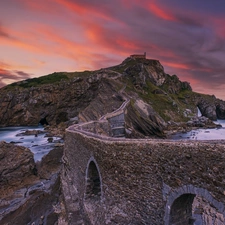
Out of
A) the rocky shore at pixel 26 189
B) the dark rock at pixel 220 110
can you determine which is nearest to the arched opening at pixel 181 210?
the rocky shore at pixel 26 189

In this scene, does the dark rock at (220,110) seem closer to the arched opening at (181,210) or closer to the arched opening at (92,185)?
the arched opening at (92,185)

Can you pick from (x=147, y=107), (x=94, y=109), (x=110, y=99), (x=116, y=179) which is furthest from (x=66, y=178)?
(x=147, y=107)

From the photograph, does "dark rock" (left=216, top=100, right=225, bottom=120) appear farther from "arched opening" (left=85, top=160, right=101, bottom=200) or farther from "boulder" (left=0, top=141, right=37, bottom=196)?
"arched opening" (left=85, top=160, right=101, bottom=200)

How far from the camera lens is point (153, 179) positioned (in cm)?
1068

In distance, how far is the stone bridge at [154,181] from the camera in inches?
337

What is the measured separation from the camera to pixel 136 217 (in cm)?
1139

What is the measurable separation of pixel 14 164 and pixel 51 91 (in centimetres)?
9186

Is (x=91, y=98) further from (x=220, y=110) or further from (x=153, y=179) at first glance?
(x=153, y=179)

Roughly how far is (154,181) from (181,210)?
6.06 feet

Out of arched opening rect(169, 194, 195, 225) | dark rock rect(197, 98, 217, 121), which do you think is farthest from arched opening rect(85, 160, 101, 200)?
dark rock rect(197, 98, 217, 121)

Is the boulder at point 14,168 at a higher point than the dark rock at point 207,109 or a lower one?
lower

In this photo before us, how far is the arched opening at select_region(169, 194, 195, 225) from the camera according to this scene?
33.0 ft

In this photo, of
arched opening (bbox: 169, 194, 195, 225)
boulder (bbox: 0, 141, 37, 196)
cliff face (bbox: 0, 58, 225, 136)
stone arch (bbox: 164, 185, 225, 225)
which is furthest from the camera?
cliff face (bbox: 0, 58, 225, 136)

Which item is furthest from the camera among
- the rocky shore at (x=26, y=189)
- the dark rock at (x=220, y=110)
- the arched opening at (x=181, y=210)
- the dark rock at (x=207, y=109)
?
the dark rock at (x=220, y=110)
